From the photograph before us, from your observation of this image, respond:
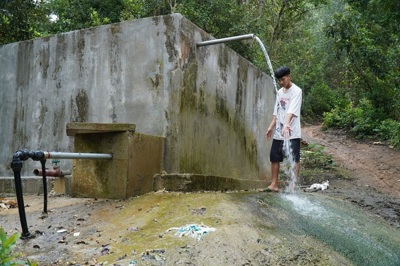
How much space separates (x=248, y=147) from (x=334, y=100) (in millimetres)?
21421

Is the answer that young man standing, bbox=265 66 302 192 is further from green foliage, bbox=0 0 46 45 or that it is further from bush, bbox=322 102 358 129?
bush, bbox=322 102 358 129

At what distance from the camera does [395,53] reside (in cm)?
1653

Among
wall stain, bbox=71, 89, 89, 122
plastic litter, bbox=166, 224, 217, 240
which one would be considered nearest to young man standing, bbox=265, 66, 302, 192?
plastic litter, bbox=166, 224, 217, 240

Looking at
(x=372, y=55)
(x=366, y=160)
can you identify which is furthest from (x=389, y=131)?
(x=366, y=160)

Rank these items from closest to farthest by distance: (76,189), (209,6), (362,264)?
1. (362,264)
2. (76,189)
3. (209,6)

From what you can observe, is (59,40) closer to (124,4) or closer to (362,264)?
(362,264)

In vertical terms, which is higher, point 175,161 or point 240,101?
point 240,101

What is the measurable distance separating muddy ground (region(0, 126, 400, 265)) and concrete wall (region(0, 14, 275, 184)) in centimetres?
116

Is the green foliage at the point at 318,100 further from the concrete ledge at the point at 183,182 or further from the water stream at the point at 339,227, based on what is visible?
the concrete ledge at the point at 183,182

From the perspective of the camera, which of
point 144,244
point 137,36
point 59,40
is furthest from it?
point 59,40

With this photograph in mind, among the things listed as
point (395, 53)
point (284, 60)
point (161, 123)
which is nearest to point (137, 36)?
point (161, 123)

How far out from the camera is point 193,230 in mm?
3285

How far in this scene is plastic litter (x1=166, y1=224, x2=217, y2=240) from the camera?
3.20m

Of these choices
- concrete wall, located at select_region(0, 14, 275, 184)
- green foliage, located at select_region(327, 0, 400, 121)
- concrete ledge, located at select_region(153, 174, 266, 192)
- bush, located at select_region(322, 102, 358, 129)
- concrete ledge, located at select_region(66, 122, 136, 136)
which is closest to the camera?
concrete ledge, located at select_region(66, 122, 136, 136)
